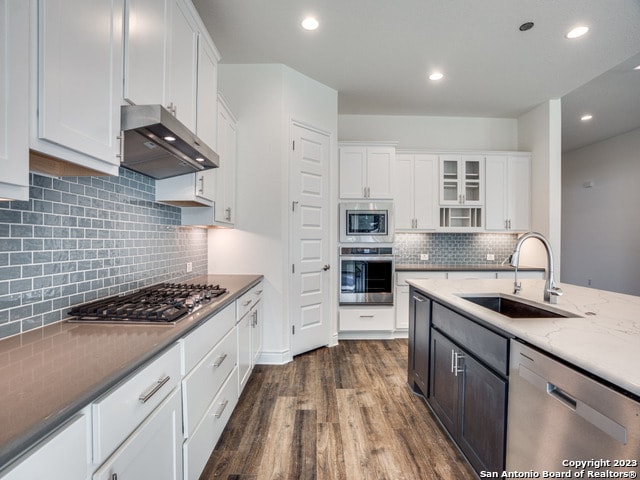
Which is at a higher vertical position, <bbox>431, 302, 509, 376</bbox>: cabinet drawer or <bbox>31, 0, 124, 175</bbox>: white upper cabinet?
<bbox>31, 0, 124, 175</bbox>: white upper cabinet

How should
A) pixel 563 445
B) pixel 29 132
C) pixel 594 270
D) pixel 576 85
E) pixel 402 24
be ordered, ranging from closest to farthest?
pixel 29 132, pixel 563 445, pixel 402 24, pixel 576 85, pixel 594 270

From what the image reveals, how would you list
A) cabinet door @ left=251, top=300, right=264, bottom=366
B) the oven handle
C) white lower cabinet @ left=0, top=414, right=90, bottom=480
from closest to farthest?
white lower cabinet @ left=0, top=414, right=90, bottom=480 < cabinet door @ left=251, top=300, right=264, bottom=366 < the oven handle

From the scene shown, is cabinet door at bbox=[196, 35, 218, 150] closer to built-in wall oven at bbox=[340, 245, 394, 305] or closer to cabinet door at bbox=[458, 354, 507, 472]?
built-in wall oven at bbox=[340, 245, 394, 305]

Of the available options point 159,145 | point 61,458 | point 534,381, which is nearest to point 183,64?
point 159,145

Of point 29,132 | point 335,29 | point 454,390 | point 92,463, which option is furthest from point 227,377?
point 335,29

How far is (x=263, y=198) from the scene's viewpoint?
3.01 meters

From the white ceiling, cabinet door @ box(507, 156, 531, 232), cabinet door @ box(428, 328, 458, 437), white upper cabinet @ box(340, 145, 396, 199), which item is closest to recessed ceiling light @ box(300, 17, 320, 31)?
the white ceiling

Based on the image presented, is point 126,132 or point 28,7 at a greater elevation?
point 28,7

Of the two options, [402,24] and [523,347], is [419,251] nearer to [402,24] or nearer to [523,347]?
[402,24]

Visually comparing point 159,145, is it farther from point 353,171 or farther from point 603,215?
point 603,215

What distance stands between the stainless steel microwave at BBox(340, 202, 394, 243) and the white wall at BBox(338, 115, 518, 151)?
122cm

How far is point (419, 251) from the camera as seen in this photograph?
14.2ft

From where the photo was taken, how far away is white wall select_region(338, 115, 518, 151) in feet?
14.2

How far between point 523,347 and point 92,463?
4.82 ft
